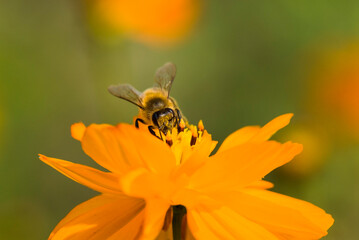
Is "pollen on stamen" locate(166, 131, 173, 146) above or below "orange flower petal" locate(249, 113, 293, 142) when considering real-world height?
above

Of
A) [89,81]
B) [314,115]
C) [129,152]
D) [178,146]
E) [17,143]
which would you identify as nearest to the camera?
[129,152]

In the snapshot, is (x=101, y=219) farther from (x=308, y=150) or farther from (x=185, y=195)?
(x=308, y=150)

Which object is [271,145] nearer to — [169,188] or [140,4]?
[169,188]

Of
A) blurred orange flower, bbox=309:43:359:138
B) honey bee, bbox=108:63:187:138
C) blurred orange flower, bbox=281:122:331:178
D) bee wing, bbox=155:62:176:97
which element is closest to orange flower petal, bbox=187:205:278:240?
honey bee, bbox=108:63:187:138

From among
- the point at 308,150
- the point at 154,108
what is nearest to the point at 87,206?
the point at 154,108

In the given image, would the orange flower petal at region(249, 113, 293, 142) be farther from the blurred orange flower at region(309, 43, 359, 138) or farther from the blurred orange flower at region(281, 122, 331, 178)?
the blurred orange flower at region(309, 43, 359, 138)

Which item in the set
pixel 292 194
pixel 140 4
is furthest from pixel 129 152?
pixel 140 4
